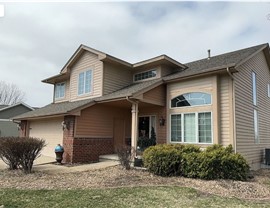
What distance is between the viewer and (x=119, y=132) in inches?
559

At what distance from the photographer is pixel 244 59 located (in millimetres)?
10477

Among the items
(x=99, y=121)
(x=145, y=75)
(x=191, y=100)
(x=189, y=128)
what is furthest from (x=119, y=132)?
(x=191, y=100)

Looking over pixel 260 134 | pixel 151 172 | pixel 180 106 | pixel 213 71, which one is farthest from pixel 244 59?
pixel 151 172

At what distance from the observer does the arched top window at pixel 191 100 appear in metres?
10.6

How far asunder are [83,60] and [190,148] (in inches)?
380

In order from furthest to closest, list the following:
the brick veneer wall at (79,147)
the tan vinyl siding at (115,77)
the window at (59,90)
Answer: the window at (59,90), the tan vinyl siding at (115,77), the brick veneer wall at (79,147)

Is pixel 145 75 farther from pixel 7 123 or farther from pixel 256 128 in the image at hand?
pixel 7 123

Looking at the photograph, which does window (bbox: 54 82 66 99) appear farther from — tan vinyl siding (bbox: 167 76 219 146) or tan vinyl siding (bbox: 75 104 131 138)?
tan vinyl siding (bbox: 167 76 219 146)

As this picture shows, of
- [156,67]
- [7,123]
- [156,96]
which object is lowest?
[7,123]

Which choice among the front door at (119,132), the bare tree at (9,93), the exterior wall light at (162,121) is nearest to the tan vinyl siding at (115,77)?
the front door at (119,132)

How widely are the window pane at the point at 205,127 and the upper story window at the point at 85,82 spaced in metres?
7.27

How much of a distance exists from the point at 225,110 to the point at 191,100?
166 cm

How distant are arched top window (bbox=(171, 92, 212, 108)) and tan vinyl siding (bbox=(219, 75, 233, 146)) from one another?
0.57m

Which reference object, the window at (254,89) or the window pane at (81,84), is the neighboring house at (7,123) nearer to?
the window pane at (81,84)
